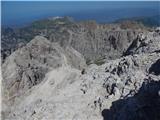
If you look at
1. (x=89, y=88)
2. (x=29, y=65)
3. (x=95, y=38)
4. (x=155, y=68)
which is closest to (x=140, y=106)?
(x=155, y=68)

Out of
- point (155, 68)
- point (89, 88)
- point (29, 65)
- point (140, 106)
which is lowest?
point (29, 65)

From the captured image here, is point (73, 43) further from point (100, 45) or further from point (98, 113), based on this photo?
point (98, 113)

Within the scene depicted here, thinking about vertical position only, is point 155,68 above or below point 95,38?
above

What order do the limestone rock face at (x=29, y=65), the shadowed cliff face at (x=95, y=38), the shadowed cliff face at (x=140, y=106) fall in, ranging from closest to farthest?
the shadowed cliff face at (x=140, y=106)
the limestone rock face at (x=29, y=65)
the shadowed cliff face at (x=95, y=38)

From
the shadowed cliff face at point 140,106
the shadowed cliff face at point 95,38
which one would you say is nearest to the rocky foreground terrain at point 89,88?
the shadowed cliff face at point 140,106

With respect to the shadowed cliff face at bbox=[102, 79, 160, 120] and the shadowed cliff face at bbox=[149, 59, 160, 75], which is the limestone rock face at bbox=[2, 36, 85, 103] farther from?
the shadowed cliff face at bbox=[102, 79, 160, 120]

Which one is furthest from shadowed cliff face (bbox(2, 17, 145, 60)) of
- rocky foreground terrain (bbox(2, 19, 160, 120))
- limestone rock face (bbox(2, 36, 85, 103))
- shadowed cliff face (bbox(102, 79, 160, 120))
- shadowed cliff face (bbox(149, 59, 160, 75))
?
shadowed cliff face (bbox(102, 79, 160, 120))

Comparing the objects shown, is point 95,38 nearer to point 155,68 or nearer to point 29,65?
point 29,65

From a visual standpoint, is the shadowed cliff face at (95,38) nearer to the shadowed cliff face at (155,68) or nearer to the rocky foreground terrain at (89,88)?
the rocky foreground terrain at (89,88)

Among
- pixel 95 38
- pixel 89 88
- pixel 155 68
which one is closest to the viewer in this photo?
pixel 155 68
